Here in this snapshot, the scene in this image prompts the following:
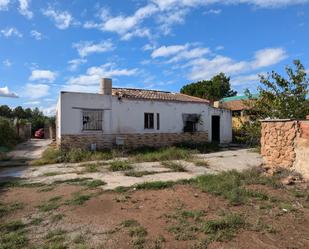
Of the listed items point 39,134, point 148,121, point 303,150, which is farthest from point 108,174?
point 39,134

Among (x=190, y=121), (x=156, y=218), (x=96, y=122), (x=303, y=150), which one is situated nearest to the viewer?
(x=156, y=218)

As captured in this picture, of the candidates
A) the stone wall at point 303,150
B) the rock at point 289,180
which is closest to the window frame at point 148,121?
the stone wall at point 303,150

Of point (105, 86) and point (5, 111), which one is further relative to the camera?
point (5, 111)

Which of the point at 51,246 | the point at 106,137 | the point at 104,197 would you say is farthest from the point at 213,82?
the point at 51,246

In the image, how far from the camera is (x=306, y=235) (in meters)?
4.70

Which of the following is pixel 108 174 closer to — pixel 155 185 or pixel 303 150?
pixel 155 185

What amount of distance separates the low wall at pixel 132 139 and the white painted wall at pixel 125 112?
27 cm

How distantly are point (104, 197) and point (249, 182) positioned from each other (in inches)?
160

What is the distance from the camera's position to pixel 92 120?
55.0ft

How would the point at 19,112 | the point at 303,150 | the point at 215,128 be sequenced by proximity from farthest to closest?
the point at 19,112 < the point at 215,128 < the point at 303,150

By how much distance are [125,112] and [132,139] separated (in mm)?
1696

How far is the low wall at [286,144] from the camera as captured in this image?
8.48m

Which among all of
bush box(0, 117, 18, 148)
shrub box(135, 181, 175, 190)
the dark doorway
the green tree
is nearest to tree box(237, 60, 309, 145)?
shrub box(135, 181, 175, 190)

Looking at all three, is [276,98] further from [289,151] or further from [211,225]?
[211,225]
